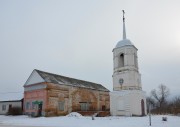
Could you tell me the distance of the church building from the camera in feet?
92.4

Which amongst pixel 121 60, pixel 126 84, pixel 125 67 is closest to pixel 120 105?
pixel 126 84

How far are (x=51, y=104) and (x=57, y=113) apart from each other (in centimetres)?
196

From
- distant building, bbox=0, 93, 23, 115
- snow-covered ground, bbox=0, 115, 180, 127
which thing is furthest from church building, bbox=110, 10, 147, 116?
distant building, bbox=0, 93, 23, 115

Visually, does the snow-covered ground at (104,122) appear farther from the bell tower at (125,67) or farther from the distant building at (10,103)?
the distant building at (10,103)

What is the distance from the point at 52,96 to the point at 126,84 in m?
11.4

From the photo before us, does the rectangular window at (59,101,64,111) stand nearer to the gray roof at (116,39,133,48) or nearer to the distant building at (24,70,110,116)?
the distant building at (24,70,110,116)

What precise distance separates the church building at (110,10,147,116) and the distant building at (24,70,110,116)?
27.5 feet

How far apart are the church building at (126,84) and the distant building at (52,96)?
27.5ft

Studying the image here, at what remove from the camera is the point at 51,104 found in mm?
31641

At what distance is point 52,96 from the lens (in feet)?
105

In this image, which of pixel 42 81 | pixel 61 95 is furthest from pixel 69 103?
pixel 42 81

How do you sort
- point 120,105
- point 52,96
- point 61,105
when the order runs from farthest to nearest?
point 61,105 → point 52,96 → point 120,105

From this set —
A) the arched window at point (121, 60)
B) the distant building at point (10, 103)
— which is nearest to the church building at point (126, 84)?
the arched window at point (121, 60)

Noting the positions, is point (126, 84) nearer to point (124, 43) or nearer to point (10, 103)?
point (124, 43)
